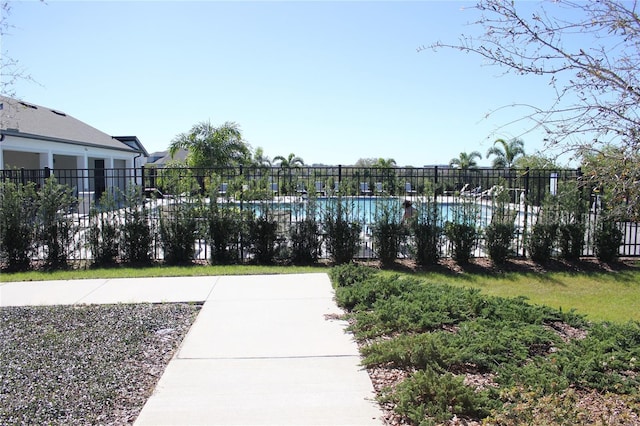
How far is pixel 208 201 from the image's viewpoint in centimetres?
980

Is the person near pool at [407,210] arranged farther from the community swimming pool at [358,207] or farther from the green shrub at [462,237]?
the green shrub at [462,237]

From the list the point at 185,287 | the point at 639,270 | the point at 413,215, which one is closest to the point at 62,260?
the point at 185,287

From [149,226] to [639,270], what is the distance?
9.71m

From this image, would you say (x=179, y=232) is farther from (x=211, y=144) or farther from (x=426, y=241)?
(x=211, y=144)

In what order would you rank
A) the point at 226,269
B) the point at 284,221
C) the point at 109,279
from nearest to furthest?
the point at 109,279, the point at 226,269, the point at 284,221

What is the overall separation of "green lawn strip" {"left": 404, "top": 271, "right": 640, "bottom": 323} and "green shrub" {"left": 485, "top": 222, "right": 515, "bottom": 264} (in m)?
0.71

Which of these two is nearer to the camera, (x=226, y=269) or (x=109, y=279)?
(x=109, y=279)

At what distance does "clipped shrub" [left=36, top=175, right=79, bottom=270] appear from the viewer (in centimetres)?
953

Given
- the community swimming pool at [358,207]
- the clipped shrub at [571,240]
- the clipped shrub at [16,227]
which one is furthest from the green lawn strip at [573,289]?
the clipped shrub at [16,227]

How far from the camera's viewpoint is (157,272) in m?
8.86

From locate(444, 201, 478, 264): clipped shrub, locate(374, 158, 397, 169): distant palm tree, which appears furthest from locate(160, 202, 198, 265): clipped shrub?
locate(374, 158, 397, 169): distant palm tree

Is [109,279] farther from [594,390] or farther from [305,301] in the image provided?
[594,390]

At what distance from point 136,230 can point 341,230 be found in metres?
4.17

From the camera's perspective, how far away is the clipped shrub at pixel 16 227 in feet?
30.8
